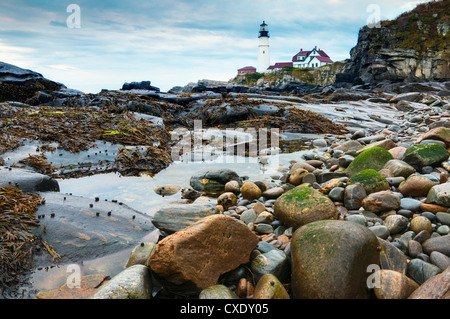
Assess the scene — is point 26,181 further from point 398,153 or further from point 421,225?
point 398,153

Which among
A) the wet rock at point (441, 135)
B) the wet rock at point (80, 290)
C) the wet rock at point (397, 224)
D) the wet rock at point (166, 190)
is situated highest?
the wet rock at point (441, 135)

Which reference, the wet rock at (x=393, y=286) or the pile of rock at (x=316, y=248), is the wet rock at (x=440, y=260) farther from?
the wet rock at (x=393, y=286)

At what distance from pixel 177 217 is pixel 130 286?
1139 mm

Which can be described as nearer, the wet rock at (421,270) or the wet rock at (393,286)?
the wet rock at (393,286)

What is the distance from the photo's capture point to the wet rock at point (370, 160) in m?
4.78

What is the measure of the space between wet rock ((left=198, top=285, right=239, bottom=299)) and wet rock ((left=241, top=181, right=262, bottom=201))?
2.46m

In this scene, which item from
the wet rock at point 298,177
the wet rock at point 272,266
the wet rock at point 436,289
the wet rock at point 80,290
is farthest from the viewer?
A: the wet rock at point 298,177

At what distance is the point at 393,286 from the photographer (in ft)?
6.70

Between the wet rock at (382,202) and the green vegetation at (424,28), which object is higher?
the green vegetation at (424,28)

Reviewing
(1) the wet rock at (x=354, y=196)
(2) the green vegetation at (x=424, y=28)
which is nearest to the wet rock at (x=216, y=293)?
(1) the wet rock at (x=354, y=196)

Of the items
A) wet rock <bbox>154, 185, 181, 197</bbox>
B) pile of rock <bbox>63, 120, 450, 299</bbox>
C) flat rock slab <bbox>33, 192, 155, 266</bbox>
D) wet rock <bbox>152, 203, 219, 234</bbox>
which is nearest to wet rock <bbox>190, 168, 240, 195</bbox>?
wet rock <bbox>154, 185, 181, 197</bbox>

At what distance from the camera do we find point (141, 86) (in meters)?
31.8

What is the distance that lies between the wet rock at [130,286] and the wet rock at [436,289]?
1.97m
